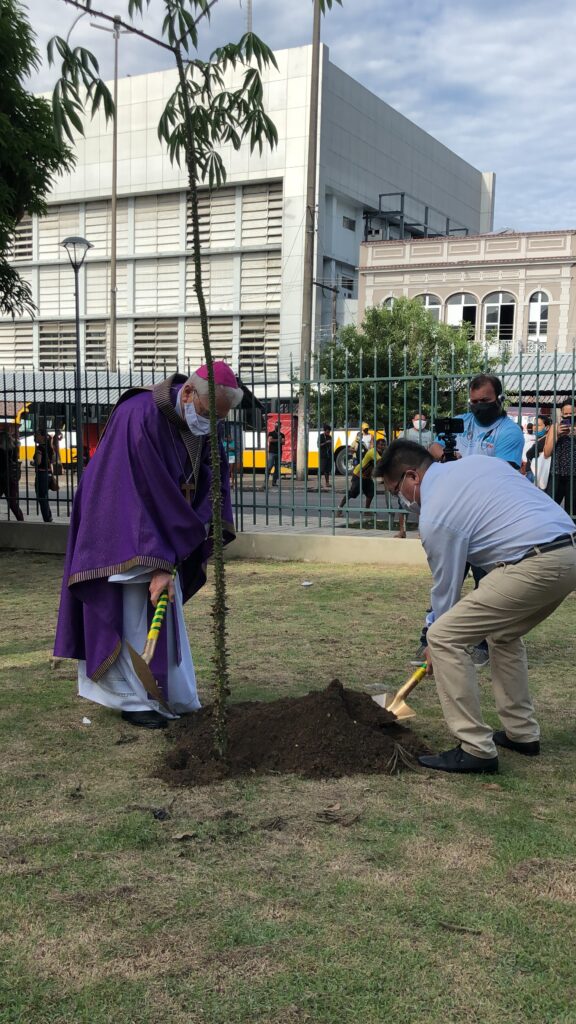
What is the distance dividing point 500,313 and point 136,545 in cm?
3723

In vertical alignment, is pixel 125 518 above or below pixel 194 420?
below

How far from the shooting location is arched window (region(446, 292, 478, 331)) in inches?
1565

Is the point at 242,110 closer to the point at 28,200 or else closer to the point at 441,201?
the point at 28,200

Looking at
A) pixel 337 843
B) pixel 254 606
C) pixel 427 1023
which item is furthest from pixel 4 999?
pixel 254 606

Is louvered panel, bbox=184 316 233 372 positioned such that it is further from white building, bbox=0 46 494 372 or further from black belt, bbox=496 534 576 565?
black belt, bbox=496 534 576 565

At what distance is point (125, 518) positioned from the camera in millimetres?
4766

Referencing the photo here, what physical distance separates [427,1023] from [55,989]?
0.98 meters

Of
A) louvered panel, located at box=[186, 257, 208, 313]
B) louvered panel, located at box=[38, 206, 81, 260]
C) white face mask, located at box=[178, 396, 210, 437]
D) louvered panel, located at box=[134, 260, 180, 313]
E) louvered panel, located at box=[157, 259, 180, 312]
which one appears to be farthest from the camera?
louvered panel, located at box=[38, 206, 81, 260]

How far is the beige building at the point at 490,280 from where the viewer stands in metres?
38.4

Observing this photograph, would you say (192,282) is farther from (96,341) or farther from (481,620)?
(481,620)

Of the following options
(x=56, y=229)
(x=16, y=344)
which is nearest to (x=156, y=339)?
(x=56, y=229)

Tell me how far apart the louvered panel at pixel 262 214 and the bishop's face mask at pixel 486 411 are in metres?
35.2

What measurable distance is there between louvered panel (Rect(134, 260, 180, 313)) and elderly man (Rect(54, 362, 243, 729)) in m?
39.3

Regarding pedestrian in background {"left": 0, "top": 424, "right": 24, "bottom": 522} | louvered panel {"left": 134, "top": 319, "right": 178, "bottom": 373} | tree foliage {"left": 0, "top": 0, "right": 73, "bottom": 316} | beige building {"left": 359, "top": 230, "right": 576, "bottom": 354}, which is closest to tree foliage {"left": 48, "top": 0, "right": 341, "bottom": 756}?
tree foliage {"left": 0, "top": 0, "right": 73, "bottom": 316}
